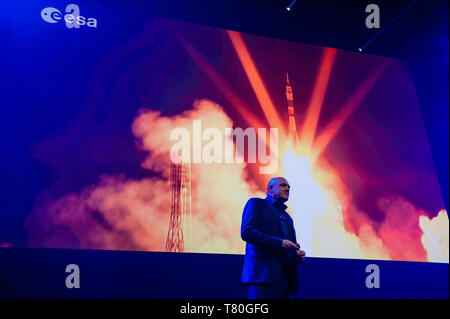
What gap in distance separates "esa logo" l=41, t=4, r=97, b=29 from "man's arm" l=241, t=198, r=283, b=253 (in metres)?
2.31

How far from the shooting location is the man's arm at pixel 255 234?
2371 mm

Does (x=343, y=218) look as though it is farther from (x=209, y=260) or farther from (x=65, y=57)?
(x=65, y=57)

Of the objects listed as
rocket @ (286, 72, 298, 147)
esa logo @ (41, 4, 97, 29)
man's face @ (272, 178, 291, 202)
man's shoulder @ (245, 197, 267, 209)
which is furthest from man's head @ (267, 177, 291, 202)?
esa logo @ (41, 4, 97, 29)

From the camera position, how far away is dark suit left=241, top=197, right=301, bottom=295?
7.82ft

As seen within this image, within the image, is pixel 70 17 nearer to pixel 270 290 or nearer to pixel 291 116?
pixel 291 116

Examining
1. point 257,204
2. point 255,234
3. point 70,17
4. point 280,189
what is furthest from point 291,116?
point 70,17

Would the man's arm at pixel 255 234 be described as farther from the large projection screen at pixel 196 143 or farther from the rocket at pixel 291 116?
the rocket at pixel 291 116

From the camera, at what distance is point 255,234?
95.0 inches

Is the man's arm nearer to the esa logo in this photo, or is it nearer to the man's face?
the man's face

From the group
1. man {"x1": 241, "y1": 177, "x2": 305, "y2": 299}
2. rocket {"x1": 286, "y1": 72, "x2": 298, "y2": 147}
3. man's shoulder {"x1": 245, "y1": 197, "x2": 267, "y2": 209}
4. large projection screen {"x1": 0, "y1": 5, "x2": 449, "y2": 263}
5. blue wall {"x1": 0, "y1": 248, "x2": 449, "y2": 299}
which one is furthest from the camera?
rocket {"x1": 286, "y1": 72, "x2": 298, "y2": 147}

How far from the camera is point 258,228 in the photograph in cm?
250

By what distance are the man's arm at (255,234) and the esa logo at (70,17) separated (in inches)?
90.8

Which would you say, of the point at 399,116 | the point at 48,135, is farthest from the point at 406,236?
the point at 48,135

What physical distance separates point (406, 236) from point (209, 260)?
209 centimetres
